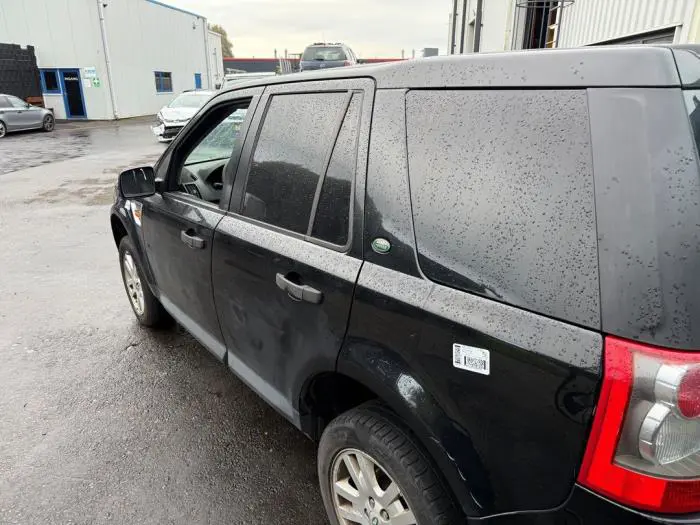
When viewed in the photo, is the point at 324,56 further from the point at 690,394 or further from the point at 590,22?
the point at 690,394

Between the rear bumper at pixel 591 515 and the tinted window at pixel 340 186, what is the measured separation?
1.02 metres

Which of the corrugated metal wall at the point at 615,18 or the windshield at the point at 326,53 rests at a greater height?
the windshield at the point at 326,53

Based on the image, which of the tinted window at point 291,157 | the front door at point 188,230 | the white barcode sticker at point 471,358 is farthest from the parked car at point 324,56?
the white barcode sticker at point 471,358

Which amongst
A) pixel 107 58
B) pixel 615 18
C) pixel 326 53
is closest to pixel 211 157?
pixel 615 18

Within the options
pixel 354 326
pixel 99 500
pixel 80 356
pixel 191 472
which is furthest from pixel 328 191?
pixel 80 356

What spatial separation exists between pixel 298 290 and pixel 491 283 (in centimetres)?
80

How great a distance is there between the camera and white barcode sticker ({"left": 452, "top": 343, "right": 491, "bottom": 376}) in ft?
4.33

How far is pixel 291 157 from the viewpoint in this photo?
6.97 ft

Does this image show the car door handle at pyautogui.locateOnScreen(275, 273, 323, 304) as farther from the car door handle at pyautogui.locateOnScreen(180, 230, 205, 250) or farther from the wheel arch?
the car door handle at pyautogui.locateOnScreen(180, 230, 205, 250)

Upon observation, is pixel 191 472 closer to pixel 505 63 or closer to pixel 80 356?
pixel 80 356

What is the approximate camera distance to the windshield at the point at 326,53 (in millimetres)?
18141

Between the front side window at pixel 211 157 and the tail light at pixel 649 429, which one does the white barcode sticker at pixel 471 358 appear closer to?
the tail light at pixel 649 429

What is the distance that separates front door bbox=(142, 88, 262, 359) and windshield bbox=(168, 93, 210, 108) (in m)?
14.5

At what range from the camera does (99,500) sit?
2.39 m
